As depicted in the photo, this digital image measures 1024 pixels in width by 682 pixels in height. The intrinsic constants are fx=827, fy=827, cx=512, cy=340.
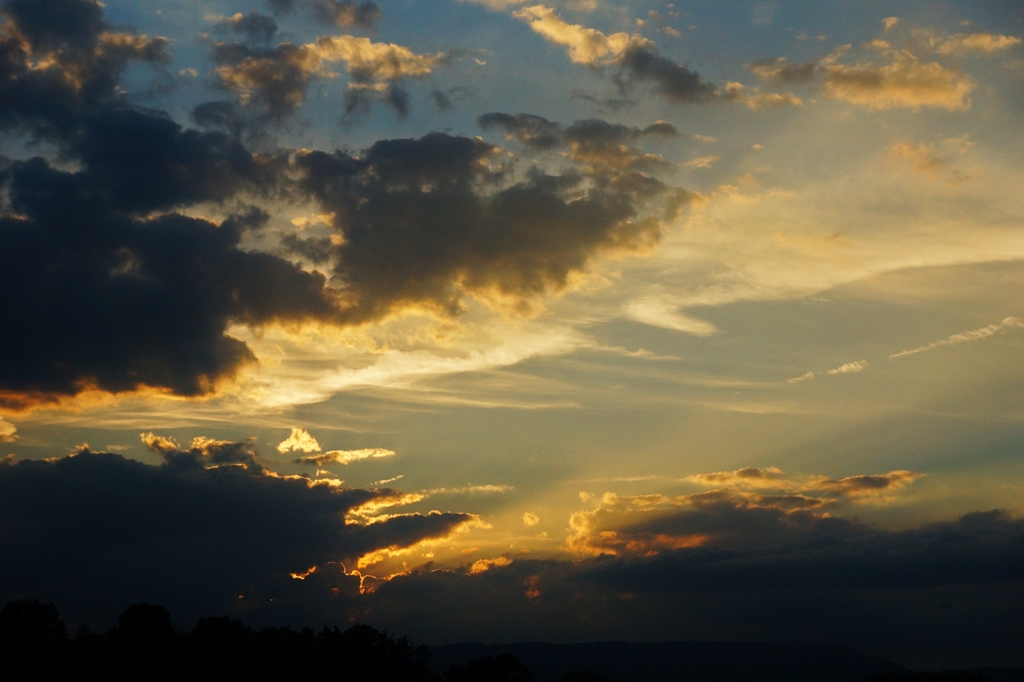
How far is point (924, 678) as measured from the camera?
103 m

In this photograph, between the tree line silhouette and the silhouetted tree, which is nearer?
the tree line silhouette

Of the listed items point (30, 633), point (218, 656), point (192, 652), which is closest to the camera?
point (218, 656)

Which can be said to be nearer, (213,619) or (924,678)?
(924,678)

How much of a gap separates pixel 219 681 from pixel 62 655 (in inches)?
1158

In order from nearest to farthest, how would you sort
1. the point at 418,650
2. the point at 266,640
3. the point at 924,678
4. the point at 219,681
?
the point at 219,681
the point at 924,678
the point at 266,640
the point at 418,650

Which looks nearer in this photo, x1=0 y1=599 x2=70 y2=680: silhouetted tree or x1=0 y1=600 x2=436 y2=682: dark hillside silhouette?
x1=0 y1=600 x2=436 y2=682: dark hillside silhouette

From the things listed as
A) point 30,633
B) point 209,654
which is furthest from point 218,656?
point 30,633

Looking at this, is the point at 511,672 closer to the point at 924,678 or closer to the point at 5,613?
the point at 924,678

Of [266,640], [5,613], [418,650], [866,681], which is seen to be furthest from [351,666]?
[866,681]

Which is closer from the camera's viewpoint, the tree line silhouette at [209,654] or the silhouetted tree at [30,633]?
the tree line silhouette at [209,654]

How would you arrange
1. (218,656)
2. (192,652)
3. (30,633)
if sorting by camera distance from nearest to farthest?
(218,656) → (192,652) → (30,633)

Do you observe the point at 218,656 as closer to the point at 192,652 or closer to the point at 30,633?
the point at 192,652

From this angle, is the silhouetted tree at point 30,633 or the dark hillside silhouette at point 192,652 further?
the silhouetted tree at point 30,633

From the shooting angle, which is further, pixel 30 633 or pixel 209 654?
pixel 30 633
